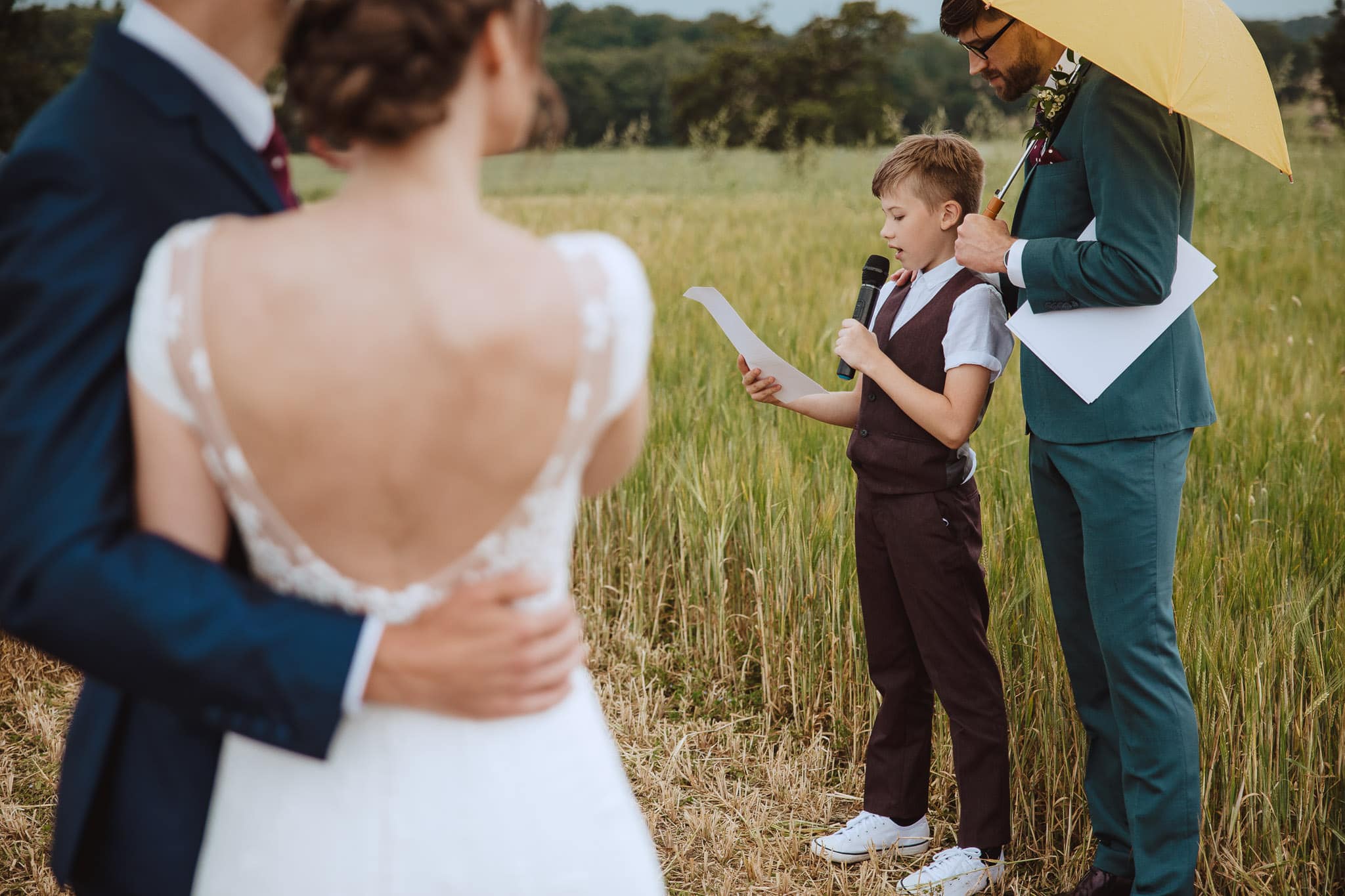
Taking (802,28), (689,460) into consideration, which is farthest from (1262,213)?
(802,28)

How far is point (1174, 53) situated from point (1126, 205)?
31 centimetres

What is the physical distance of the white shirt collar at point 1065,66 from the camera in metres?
2.39

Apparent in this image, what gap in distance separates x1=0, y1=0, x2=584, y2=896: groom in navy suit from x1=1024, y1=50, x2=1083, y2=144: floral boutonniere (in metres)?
1.78

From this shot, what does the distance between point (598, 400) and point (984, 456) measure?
3.20m

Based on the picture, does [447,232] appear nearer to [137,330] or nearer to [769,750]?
[137,330]

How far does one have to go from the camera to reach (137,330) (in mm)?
951

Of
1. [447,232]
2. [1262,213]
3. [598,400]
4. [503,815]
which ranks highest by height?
[1262,213]

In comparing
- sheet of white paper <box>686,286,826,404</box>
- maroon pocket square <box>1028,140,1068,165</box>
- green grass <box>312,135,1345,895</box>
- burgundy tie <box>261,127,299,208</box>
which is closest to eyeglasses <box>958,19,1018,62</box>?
maroon pocket square <box>1028,140,1068,165</box>

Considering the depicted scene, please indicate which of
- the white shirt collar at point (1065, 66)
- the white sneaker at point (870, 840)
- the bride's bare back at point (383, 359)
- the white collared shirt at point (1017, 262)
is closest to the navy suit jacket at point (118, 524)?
the bride's bare back at point (383, 359)

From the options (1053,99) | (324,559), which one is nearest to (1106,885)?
(1053,99)

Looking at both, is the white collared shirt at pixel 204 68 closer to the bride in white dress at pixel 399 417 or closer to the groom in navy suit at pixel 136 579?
the groom in navy suit at pixel 136 579

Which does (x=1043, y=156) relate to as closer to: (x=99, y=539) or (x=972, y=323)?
(x=972, y=323)

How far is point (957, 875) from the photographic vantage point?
2.63 m

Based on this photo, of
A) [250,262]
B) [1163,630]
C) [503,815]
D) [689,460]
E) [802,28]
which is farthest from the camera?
[802,28]
